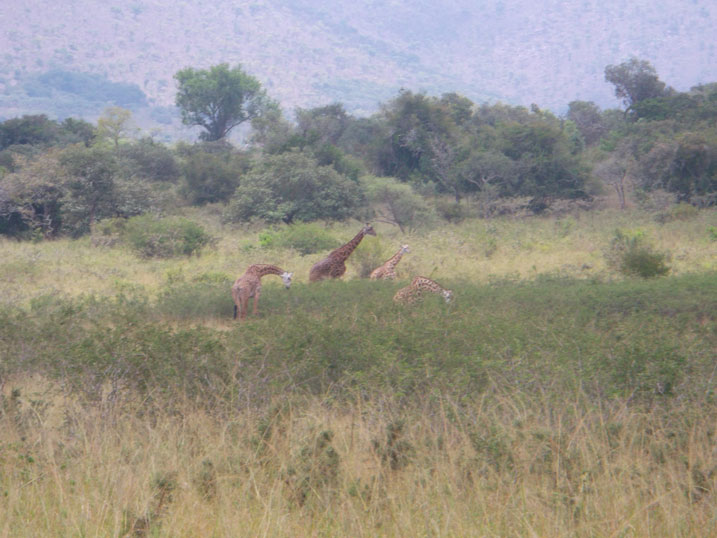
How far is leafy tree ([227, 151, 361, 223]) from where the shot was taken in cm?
2036

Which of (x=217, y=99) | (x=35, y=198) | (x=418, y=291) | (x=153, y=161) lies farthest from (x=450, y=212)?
(x=217, y=99)

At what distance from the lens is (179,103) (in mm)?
48281

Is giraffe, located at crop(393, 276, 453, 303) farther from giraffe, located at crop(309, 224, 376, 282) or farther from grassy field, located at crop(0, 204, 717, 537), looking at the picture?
giraffe, located at crop(309, 224, 376, 282)

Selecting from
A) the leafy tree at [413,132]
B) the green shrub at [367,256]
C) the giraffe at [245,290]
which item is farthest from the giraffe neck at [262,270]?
the leafy tree at [413,132]

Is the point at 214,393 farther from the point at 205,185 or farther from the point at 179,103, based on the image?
the point at 179,103

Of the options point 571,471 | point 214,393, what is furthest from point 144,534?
point 571,471

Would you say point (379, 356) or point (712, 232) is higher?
point (712, 232)

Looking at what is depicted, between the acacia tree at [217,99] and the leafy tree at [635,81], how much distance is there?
962 inches

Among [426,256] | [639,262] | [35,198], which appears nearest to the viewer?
[639,262]

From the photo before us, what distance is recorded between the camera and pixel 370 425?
13.7 ft

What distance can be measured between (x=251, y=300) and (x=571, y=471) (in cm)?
661

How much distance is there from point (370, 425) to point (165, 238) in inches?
509

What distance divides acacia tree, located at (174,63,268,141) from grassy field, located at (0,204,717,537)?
42.4 meters

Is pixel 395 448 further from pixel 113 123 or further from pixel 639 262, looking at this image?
pixel 113 123
